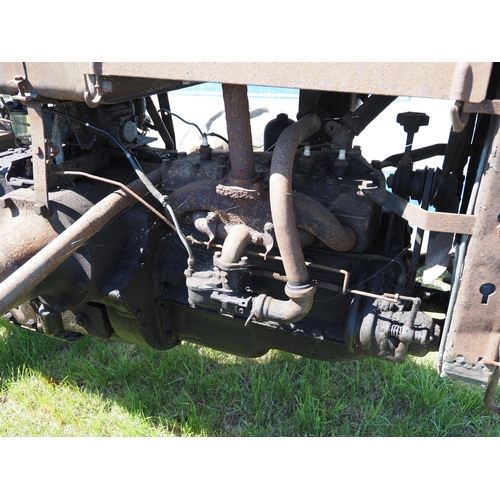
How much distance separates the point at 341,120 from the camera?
85.8 inches

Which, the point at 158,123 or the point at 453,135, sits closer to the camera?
the point at 453,135

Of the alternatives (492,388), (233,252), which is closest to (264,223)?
(233,252)

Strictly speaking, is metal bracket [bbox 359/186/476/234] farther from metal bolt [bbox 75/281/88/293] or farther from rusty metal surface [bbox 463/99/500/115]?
metal bolt [bbox 75/281/88/293]

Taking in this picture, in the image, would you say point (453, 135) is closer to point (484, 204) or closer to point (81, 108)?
point (484, 204)

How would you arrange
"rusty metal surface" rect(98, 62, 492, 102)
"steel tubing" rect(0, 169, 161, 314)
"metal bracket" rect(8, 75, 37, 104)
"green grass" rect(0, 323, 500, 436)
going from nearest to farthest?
"rusty metal surface" rect(98, 62, 492, 102)
"steel tubing" rect(0, 169, 161, 314)
"metal bracket" rect(8, 75, 37, 104)
"green grass" rect(0, 323, 500, 436)

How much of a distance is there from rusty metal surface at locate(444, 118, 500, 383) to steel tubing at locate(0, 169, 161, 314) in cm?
125

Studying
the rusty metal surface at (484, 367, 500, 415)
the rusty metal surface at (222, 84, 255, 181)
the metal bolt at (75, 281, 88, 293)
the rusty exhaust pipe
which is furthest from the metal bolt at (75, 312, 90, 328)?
the rusty metal surface at (484, 367, 500, 415)

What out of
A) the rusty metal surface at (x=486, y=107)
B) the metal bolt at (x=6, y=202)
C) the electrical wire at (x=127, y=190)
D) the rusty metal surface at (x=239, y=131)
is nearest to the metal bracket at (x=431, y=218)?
the rusty metal surface at (x=486, y=107)

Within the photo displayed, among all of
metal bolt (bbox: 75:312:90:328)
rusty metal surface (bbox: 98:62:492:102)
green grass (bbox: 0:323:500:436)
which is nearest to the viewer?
rusty metal surface (bbox: 98:62:492:102)

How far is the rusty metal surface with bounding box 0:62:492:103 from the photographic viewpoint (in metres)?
1.41

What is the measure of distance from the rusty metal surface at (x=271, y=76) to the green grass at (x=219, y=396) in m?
1.69

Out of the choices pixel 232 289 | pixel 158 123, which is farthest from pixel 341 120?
pixel 158 123
